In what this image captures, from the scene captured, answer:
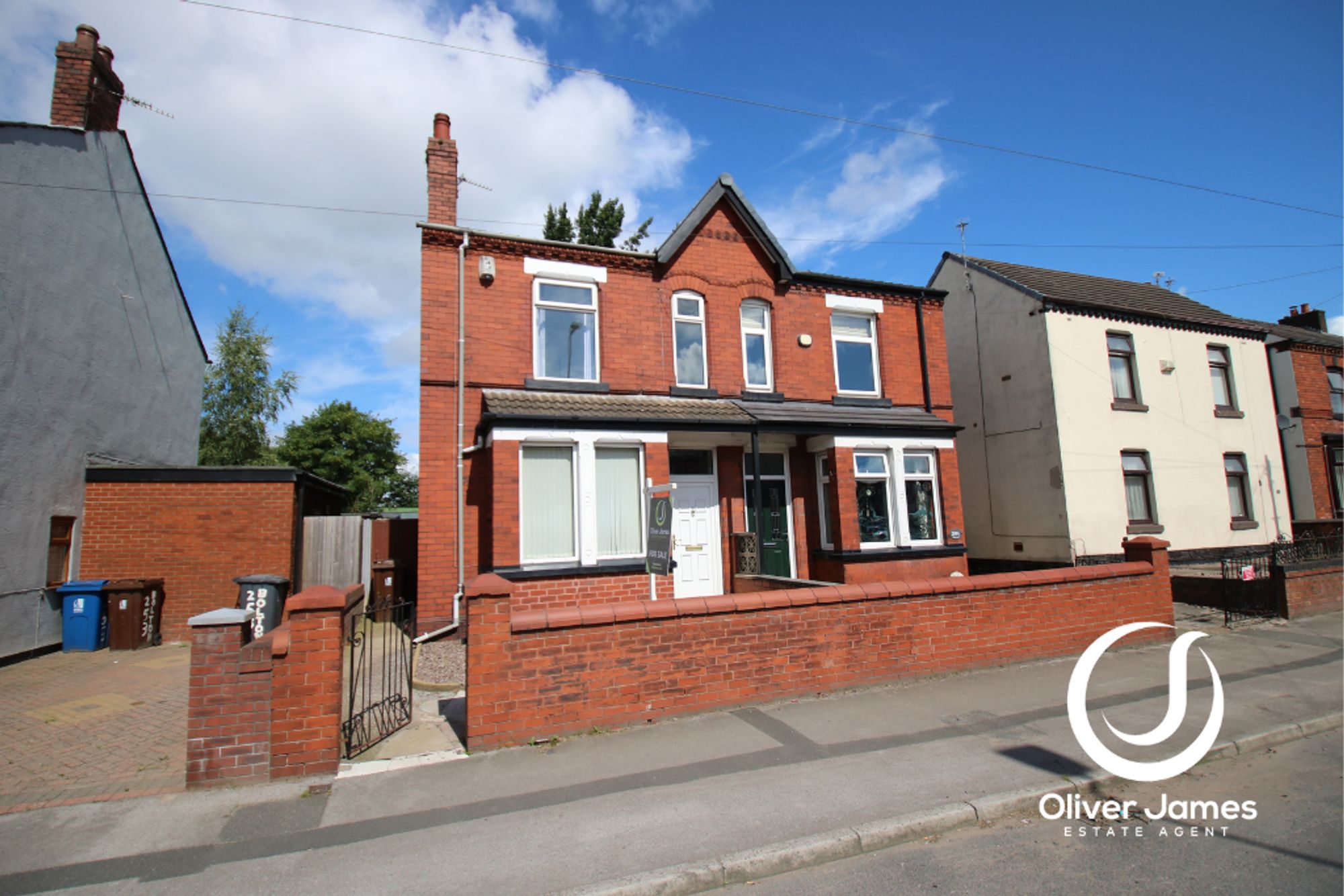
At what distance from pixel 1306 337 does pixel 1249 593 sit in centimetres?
1523

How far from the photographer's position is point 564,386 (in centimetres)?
1134

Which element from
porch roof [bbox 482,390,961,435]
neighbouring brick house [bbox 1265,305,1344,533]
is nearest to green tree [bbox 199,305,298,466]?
porch roof [bbox 482,390,961,435]

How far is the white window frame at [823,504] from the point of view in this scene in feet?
41.1

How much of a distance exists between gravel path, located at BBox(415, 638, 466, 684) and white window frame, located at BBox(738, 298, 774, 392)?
6.86 m

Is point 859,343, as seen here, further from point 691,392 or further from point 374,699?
point 374,699

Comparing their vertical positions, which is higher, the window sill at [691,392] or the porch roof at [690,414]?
the window sill at [691,392]

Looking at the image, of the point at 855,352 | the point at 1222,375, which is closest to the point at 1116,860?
the point at 855,352

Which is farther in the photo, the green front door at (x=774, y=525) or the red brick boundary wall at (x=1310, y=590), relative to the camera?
the green front door at (x=774, y=525)

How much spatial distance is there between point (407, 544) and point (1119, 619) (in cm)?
1309

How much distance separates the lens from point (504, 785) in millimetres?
4941

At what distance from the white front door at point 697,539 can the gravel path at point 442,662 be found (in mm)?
3925

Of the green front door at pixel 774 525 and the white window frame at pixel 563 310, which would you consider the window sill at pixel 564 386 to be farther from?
the green front door at pixel 774 525

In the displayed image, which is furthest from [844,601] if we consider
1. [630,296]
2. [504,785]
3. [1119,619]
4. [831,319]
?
[831,319]

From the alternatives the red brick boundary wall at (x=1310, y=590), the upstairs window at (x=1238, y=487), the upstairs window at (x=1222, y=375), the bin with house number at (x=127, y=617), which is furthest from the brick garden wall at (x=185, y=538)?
the upstairs window at (x=1222, y=375)
